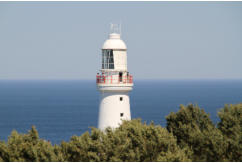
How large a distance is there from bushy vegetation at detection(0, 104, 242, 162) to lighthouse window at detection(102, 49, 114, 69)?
563 centimetres

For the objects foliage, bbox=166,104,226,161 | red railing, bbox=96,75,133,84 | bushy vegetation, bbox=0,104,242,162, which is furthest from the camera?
red railing, bbox=96,75,133,84

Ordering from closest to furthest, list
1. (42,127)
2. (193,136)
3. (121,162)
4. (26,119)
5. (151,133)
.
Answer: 1. (121,162)
2. (151,133)
3. (193,136)
4. (42,127)
5. (26,119)

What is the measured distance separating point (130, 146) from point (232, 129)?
423 inches

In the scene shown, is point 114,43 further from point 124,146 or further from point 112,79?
point 124,146

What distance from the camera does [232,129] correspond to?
40625mm

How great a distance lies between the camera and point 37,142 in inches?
1357

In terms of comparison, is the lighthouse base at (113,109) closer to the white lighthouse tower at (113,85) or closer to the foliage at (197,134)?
the white lighthouse tower at (113,85)

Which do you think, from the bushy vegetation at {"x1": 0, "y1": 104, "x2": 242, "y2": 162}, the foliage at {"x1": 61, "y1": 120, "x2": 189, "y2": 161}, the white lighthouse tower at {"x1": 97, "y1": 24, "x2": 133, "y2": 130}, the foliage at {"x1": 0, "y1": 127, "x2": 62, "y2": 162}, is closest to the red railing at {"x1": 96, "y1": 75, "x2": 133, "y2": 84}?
the white lighthouse tower at {"x1": 97, "y1": 24, "x2": 133, "y2": 130}

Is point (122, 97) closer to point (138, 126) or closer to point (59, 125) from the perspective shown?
point (138, 126)

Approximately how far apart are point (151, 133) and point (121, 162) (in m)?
4.98

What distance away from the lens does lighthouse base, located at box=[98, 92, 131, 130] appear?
135ft

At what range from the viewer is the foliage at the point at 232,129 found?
3666cm

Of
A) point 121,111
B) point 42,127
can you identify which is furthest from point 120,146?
point 42,127

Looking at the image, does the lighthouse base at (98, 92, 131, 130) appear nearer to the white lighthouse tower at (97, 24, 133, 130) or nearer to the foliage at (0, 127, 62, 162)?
the white lighthouse tower at (97, 24, 133, 130)
